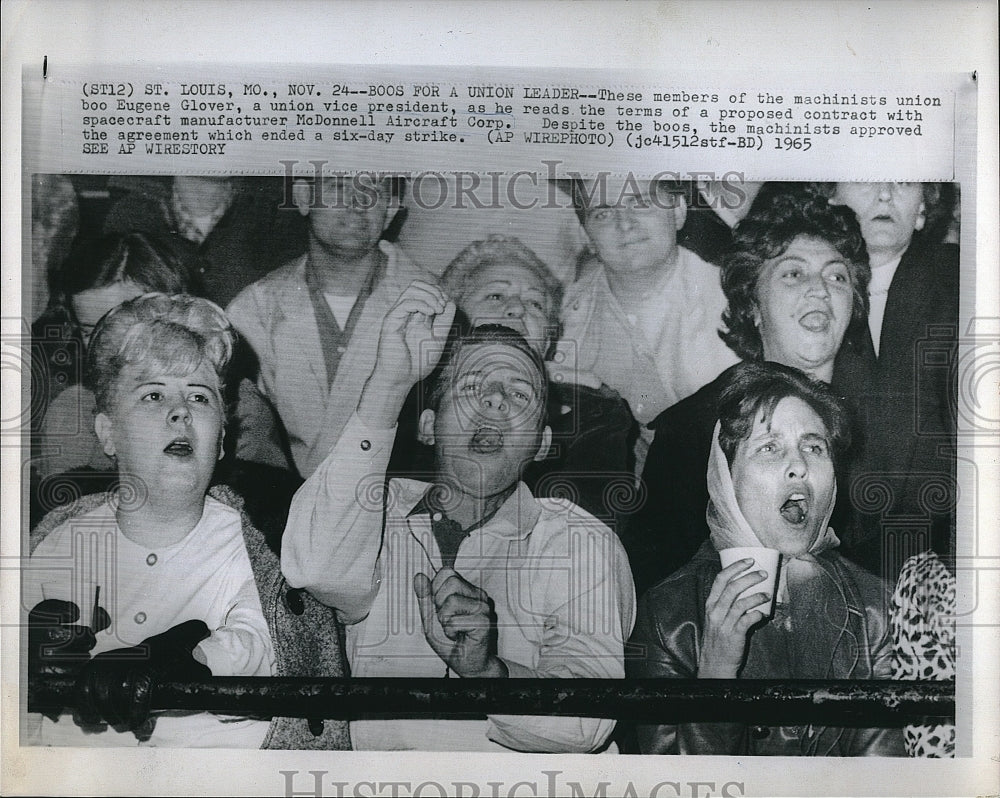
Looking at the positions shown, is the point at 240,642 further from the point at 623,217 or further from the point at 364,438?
the point at 623,217

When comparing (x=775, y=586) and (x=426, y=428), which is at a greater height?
(x=426, y=428)

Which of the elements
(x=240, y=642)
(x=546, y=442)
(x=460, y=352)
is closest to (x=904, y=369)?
(x=546, y=442)

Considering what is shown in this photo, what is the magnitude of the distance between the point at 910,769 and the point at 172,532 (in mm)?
1244

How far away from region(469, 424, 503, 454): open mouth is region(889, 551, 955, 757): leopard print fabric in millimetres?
681

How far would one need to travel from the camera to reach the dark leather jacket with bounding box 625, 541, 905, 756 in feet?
4.31

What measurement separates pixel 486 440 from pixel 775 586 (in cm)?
52

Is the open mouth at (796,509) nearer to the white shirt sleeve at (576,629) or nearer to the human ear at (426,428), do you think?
the white shirt sleeve at (576,629)

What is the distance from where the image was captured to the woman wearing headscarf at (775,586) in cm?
131

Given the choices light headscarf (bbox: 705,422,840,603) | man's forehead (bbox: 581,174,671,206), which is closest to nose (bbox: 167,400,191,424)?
man's forehead (bbox: 581,174,671,206)

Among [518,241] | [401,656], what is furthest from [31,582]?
[518,241]

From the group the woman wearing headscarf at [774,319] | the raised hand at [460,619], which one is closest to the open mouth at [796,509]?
the woman wearing headscarf at [774,319]

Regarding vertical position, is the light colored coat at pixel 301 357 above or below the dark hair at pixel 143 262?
below

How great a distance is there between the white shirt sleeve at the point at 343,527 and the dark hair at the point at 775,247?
0.59 metres

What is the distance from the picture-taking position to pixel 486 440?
1.31 m
